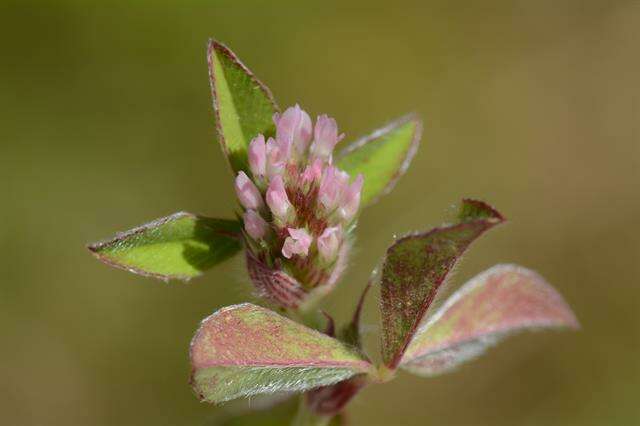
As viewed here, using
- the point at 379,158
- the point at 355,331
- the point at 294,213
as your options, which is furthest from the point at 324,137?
the point at 355,331

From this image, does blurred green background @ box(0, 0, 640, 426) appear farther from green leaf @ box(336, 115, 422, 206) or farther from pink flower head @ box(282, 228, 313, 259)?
pink flower head @ box(282, 228, 313, 259)

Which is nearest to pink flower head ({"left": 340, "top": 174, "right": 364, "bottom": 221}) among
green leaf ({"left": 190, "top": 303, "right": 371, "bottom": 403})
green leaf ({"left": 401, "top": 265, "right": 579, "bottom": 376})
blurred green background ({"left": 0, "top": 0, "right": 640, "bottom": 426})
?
green leaf ({"left": 190, "top": 303, "right": 371, "bottom": 403})

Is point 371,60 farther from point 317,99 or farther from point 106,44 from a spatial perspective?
point 106,44

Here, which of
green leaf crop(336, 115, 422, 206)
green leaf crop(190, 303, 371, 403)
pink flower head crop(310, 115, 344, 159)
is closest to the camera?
green leaf crop(190, 303, 371, 403)

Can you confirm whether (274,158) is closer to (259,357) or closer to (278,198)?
(278,198)

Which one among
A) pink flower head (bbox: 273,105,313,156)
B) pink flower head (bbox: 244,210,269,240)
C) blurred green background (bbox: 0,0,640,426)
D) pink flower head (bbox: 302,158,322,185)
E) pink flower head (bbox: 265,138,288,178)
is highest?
pink flower head (bbox: 273,105,313,156)

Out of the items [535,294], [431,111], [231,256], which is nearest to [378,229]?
[431,111]

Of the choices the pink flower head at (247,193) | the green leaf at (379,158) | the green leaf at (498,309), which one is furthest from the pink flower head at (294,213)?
the green leaf at (498,309)
